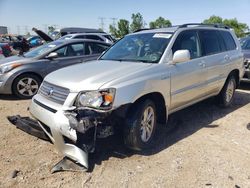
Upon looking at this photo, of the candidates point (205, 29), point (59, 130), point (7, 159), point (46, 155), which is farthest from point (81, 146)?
point (205, 29)

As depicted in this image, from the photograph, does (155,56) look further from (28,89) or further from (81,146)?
(28,89)

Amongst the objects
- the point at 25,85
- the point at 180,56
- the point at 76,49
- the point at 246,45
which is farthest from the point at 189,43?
the point at 246,45

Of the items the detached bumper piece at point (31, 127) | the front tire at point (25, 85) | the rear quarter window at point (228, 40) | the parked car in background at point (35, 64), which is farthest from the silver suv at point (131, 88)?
the front tire at point (25, 85)

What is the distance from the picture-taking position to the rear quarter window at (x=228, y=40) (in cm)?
615

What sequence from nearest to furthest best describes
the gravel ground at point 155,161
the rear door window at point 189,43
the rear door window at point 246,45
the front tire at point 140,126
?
the gravel ground at point 155,161 < the front tire at point 140,126 < the rear door window at point 189,43 < the rear door window at point 246,45

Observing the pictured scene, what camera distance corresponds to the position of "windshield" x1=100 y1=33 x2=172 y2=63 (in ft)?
14.6

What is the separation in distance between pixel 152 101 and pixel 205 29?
2.32 meters

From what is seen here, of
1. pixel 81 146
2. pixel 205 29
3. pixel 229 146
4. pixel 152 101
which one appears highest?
pixel 205 29

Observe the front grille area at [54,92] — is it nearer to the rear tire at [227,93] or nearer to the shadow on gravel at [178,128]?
the shadow on gravel at [178,128]

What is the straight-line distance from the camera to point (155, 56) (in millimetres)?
4395

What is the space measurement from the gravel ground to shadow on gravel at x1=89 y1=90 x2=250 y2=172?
0.01 m

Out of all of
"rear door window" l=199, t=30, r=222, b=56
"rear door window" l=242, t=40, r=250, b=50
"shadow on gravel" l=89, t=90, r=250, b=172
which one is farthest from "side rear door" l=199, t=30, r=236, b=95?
"rear door window" l=242, t=40, r=250, b=50

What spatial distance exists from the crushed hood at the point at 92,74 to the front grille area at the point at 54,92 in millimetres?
57

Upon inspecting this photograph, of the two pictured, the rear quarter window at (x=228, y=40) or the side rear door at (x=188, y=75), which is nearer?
the side rear door at (x=188, y=75)
